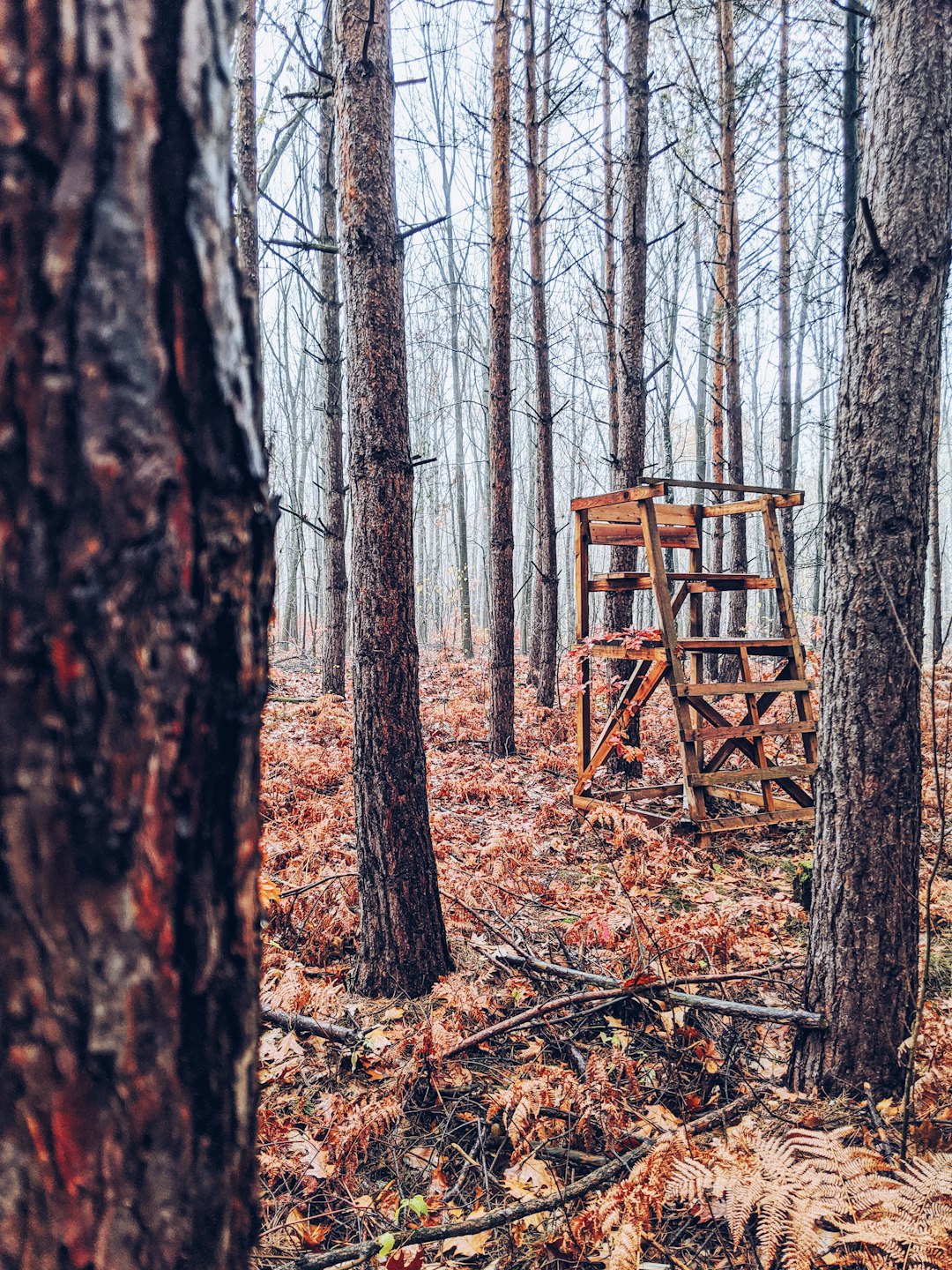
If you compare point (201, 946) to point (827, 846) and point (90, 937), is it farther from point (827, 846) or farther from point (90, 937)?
point (827, 846)

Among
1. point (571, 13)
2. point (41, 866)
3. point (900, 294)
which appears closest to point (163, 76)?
point (41, 866)

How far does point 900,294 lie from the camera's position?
279cm

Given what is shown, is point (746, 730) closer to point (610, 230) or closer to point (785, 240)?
point (610, 230)

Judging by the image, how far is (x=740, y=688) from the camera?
6191 millimetres

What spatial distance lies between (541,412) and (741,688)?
20.1 ft

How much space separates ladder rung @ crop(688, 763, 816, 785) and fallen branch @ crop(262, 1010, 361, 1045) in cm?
354

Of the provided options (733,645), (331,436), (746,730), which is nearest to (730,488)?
(733,645)

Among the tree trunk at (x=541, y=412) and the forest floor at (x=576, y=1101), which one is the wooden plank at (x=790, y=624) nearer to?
the forest floor at (x=576, y=1101)

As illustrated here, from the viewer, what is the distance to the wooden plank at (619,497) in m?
6.19

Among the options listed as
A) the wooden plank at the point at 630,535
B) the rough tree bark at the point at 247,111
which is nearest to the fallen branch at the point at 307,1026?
the wooden plank at the point at 630,535

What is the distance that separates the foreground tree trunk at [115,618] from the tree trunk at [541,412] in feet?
33.1

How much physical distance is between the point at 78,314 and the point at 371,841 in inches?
131

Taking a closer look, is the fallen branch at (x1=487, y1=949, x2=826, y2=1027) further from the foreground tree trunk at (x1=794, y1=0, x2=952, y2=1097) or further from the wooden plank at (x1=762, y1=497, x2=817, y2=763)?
the wooden plank at (x1=762, y1=497, x2=817, y2=763)

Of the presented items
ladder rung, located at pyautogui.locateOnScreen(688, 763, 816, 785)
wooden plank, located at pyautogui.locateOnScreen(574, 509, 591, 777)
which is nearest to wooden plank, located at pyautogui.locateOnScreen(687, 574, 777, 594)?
wooden plank, located at pyautogui.locateOnScreen(574, 509, 591, 777)
